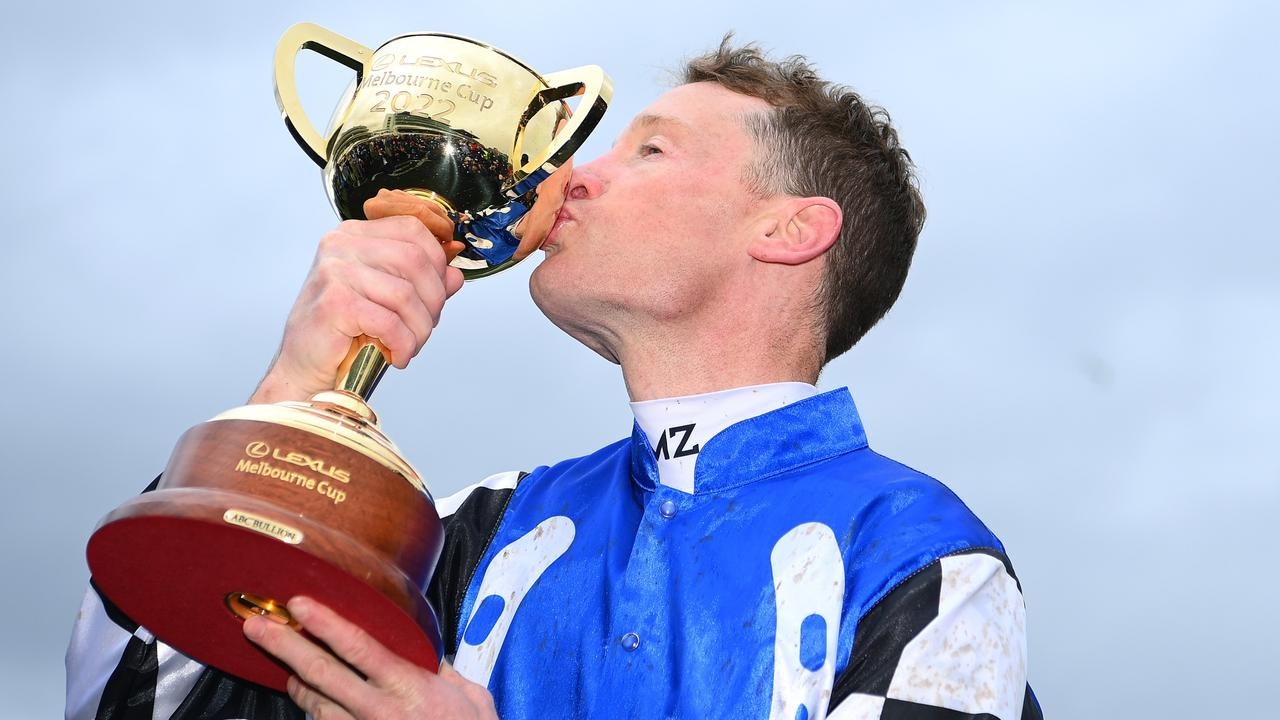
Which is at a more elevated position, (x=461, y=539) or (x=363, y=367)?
(x=363, y=367)

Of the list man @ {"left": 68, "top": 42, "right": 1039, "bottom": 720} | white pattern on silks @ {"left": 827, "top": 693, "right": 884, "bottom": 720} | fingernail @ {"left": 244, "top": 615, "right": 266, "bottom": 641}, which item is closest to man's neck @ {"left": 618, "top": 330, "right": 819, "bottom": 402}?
man @ {"left": 68, "top": 42, "right": 1039, "bottom": 720}

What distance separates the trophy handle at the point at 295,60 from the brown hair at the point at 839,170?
4.22 ft

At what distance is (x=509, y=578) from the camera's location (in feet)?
13.0

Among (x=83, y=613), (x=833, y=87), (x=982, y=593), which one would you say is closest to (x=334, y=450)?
(x=83, y=613)

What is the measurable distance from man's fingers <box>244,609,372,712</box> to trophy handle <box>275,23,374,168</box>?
147 cm

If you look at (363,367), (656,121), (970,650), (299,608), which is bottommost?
(970,650)

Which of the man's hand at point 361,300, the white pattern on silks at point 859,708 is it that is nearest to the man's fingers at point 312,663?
the man's hand at point 361,300

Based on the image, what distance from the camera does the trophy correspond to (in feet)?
9.04

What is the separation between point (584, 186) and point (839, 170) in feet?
3.21

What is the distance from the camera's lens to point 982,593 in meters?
3.41

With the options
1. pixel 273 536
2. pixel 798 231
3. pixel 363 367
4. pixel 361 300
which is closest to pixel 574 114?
pixel 361 300

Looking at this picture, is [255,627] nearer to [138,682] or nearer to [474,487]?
[138,682]

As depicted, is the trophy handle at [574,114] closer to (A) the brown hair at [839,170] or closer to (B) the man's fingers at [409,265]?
(B) the man's fingers at [409,265]

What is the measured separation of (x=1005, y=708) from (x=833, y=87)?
263 cm
